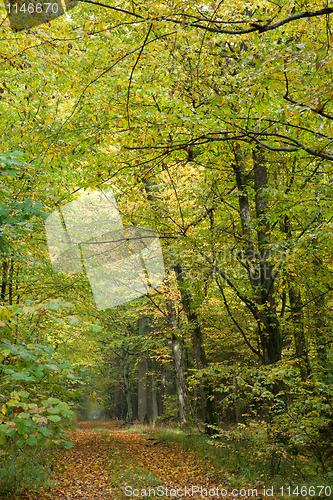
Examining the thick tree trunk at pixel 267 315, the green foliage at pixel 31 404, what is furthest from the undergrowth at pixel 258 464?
the green foliage at pixel 31 404

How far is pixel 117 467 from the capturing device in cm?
844

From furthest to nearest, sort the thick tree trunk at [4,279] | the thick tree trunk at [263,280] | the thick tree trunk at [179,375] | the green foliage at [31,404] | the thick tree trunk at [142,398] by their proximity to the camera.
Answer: the thick tree trunk at [142,398] < the thick tree trunk at [179,375] < the thick tree trunk at [4,279] < the thick tree trunk at [263,280] < the green foliage at [31,404]

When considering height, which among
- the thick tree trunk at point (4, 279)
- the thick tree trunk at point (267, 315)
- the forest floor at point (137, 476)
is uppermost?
the thick tree trunk at point (4, 279)

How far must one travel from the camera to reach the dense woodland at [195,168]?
11.2 ft

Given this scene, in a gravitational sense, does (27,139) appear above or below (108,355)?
above

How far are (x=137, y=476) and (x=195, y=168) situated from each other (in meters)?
7.33

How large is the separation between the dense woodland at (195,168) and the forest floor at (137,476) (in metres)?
1.08

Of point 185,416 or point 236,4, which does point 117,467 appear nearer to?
point 185,416

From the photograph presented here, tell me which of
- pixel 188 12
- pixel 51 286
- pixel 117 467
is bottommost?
pixel 117 467

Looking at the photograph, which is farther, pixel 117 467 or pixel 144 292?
pixel 144 292

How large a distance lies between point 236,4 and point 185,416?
13.5 meters

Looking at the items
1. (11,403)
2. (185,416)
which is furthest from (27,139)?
(185,416)

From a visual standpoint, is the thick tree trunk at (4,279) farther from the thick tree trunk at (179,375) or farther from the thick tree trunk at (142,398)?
the thick tree trunk at (142,398)

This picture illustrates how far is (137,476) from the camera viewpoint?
7.46 meters
